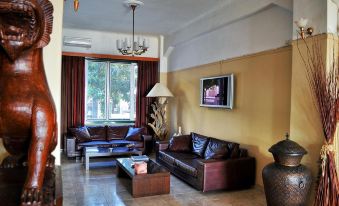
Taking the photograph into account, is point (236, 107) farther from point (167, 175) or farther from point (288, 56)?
point (167, 175)

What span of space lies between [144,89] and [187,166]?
3.50 meters

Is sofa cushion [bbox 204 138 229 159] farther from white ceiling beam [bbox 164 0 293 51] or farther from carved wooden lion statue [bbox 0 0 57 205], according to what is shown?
carved wooden lion statue [bbox 0 0 57 205]

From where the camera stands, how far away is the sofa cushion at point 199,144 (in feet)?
16.9

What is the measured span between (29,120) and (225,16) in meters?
4.54

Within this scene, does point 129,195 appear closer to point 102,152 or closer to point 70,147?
point 102,152

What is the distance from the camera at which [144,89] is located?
750 centimetres

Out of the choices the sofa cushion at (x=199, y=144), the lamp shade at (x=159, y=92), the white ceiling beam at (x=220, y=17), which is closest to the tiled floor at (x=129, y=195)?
the sofa cushion at (x=199, y=144)

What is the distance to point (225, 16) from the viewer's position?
15.9ft

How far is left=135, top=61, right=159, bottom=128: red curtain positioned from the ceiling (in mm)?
955

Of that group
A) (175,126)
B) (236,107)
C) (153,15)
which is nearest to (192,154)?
(236,107)

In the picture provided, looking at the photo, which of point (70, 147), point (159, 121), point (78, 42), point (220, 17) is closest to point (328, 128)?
point (220, 17)

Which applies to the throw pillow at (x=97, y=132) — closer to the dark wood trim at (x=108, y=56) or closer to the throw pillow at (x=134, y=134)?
the throw pillow at (x=134, y=134)

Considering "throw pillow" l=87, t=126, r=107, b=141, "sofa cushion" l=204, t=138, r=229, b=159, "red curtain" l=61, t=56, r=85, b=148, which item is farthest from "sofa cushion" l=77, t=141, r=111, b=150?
"sofa cushion" l=204, t=138, r=229, b=159

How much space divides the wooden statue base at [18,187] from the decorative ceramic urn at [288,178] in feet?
8.04
